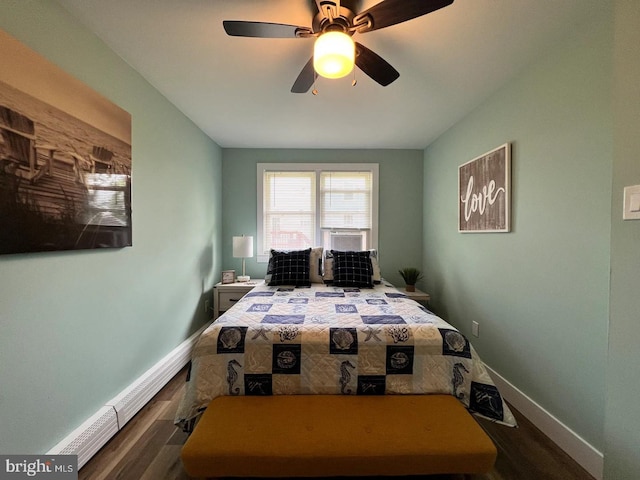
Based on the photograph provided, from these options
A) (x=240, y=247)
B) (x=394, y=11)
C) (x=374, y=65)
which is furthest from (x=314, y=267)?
(x=394, y=11)

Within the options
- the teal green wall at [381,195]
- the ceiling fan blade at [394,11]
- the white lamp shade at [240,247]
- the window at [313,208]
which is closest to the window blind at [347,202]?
the window at [313,208]

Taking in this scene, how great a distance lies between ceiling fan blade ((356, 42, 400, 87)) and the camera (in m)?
1.42

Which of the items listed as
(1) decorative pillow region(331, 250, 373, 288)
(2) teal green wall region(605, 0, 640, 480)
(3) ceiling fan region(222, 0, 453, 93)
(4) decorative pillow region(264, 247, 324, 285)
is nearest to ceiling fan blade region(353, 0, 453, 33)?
(3) ceiling fan region(222, 0, 453, 93)

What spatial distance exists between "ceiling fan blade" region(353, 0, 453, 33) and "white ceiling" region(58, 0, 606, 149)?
6.7 inches

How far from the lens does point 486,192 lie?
2189 millimetres

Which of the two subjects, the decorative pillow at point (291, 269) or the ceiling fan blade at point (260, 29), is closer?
the ceiling fan blade at point (260, 29)

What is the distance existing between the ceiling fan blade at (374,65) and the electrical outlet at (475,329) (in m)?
2.05

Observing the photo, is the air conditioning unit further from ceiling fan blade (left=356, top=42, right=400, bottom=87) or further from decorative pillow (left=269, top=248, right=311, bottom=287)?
ceiling fan blade (left=356, top=42, right=400, bottom=87)

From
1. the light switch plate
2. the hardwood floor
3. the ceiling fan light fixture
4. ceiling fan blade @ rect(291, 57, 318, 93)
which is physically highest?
ceiling fan blade @ rect(291, 57, 318, 93)

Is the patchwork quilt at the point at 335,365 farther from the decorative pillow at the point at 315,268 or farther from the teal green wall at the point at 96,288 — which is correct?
the decorative pillow at the point at 315,268

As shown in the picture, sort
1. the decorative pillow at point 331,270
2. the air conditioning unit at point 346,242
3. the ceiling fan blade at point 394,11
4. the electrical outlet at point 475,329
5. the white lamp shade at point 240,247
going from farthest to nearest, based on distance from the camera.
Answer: the air conditioning unit at point 346,242 < the white lamp shade at point 240,247 < the decorative pillow at point 331,270 < the electrical outlet at point 475,329 < the ceiling fan blade at point 394,11

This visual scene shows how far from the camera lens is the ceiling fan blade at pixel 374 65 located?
142 cm

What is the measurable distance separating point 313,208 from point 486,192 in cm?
199

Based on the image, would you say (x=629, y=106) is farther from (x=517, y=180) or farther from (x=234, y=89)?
(x=234, y=89)
